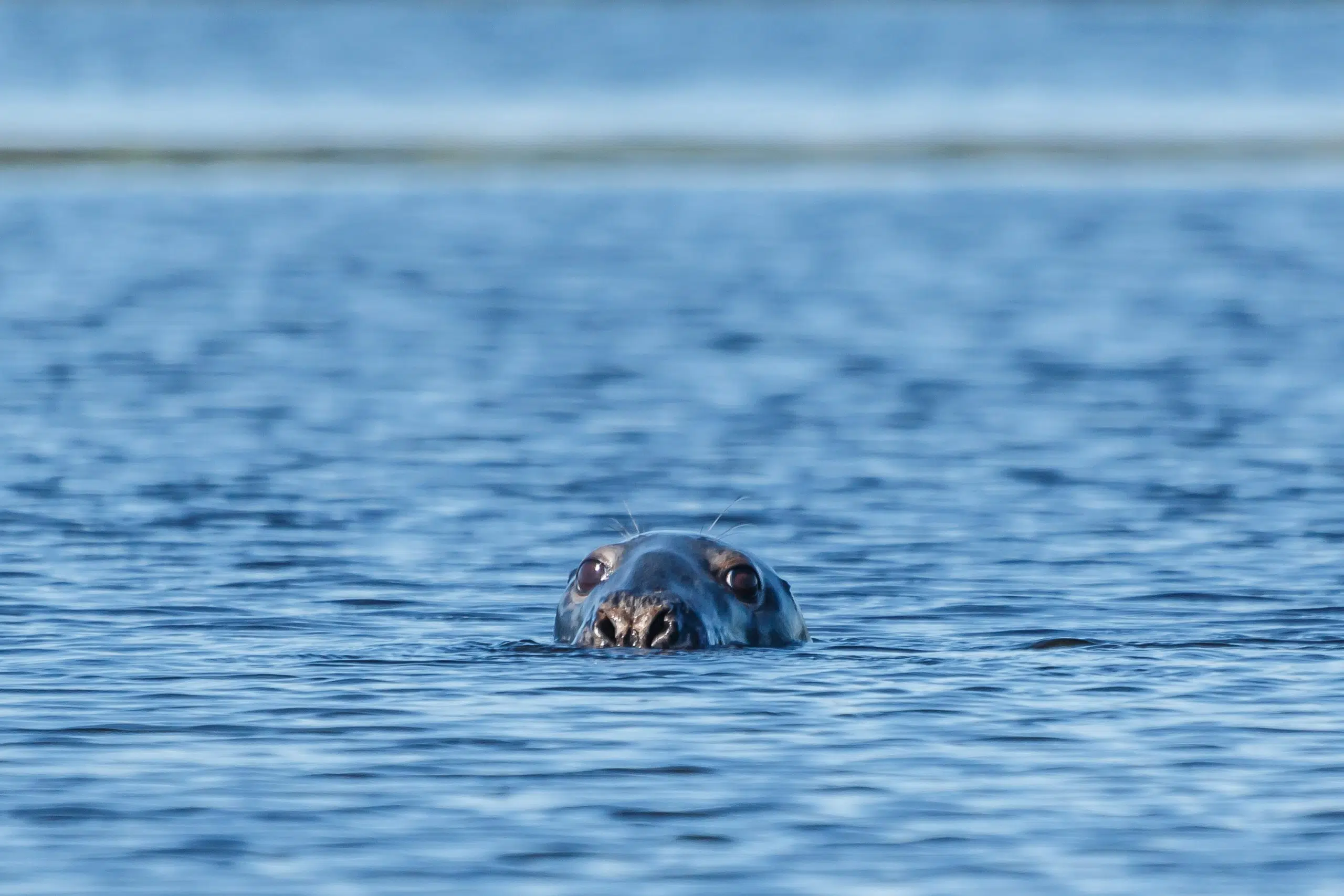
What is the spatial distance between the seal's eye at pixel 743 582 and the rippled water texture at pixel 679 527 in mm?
337

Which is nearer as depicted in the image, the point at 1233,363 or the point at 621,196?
the point at 1233,363

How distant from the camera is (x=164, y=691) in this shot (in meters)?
15.8

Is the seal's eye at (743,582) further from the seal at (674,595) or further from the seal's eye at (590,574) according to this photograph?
the seal's eye at (590,574)

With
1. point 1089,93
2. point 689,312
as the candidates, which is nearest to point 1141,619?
point 689,312

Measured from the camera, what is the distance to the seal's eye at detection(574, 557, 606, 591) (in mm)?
16406

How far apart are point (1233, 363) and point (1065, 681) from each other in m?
16.1

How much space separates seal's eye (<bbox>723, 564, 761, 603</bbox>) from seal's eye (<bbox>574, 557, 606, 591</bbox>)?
0.62 meters

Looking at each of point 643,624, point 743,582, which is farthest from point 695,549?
point 643,624

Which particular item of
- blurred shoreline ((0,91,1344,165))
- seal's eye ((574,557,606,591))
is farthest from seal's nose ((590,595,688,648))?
blurred shoreline ((0,91,1344,165))

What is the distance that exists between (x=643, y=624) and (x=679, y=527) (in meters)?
5.98

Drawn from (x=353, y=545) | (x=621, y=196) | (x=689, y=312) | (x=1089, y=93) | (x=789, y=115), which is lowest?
(x=353, y=545)

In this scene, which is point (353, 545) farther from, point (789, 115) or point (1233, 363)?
point (789, 115)

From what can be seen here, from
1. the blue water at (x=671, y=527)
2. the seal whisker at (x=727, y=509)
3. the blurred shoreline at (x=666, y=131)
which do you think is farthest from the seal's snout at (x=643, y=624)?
the blurred shoreline at (x=666, y=131)

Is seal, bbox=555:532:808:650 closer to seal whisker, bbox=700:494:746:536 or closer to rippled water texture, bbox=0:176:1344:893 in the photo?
rippled water texture, bbox=0:176:1344:893
